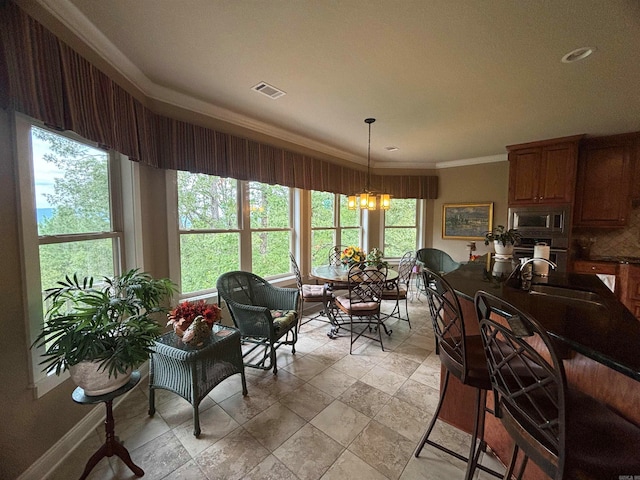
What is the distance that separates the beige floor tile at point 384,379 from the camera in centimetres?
227

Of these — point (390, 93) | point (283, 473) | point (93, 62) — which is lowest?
point (283, 473)

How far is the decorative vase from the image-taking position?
1791 mm

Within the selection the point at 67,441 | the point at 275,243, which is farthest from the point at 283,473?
the point at 275,243

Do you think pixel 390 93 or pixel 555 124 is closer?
pixel 390 93

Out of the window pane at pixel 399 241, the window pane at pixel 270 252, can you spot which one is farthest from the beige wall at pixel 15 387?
the window pane at pixel 399 241

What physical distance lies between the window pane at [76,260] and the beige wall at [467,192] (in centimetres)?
536

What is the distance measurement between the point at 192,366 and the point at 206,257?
1.55 m

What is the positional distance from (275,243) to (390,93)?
242 cm

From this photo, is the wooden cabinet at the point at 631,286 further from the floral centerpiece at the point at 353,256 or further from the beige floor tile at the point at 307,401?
the beige floor tile at the point at 307,401

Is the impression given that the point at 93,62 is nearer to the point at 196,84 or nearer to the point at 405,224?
the point at 196,84

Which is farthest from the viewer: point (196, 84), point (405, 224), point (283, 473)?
point (405, 224)

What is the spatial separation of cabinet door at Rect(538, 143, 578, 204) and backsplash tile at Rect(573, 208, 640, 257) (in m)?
0.93

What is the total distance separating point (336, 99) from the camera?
2.62m

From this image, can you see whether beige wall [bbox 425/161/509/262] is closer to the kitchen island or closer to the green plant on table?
the kitchen island
